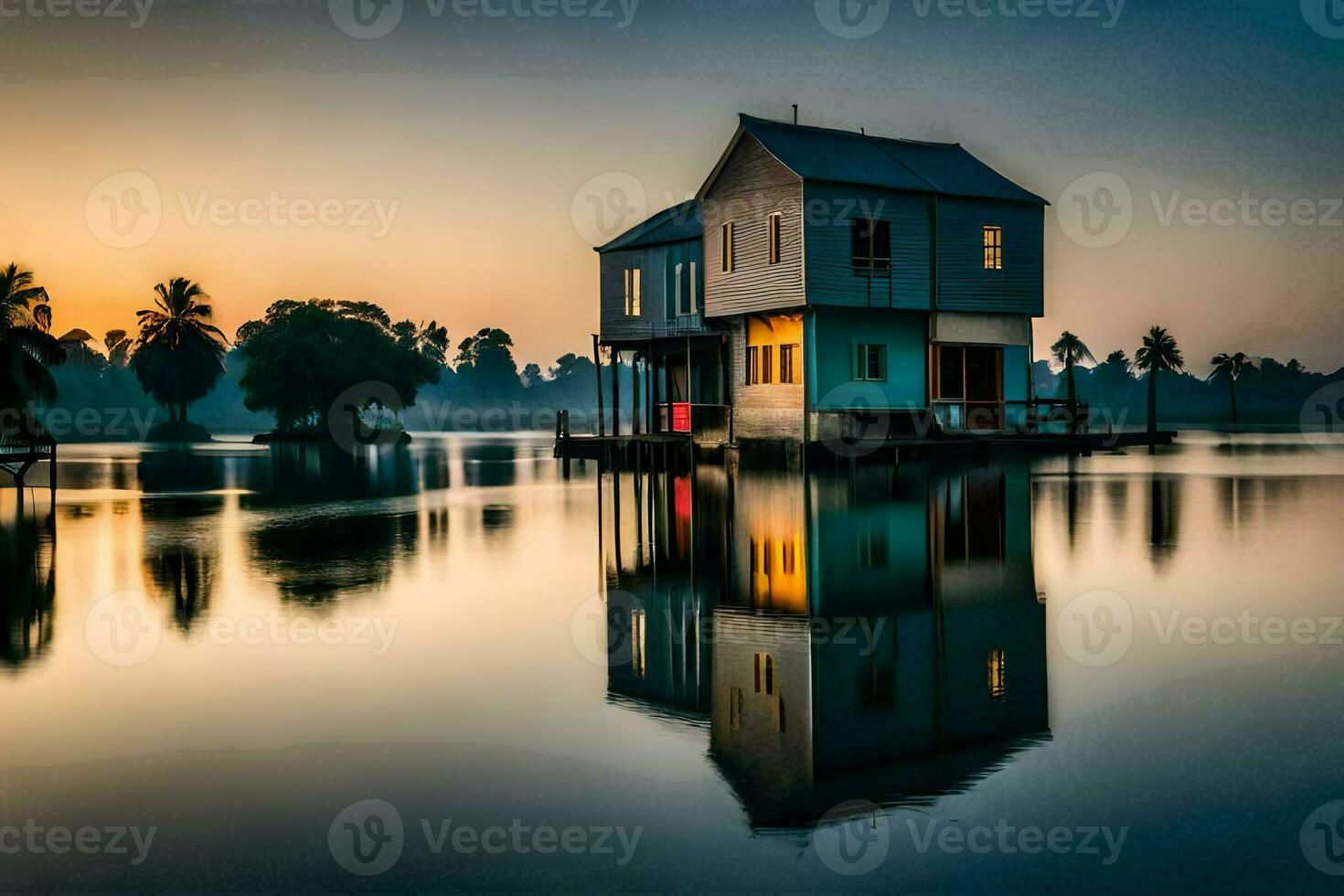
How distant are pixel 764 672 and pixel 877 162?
3468 cm

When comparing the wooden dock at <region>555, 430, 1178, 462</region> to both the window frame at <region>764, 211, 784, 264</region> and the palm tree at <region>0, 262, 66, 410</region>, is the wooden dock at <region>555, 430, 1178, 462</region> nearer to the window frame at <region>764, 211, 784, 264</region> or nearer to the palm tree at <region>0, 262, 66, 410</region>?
the window frame at <region>764, 211, 784, 264</region>

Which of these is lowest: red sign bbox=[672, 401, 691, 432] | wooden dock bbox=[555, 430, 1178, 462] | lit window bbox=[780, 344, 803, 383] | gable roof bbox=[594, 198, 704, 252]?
wooden dock bbox=[555, 430, 1178, 462]

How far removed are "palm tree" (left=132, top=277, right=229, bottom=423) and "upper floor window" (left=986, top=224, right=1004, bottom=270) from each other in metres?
87.0

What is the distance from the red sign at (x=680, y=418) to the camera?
46.3 meters

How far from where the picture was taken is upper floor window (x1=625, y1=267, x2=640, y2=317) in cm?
4988

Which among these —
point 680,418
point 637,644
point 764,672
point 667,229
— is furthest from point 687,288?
point 764,672

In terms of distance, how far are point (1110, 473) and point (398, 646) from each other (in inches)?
1335

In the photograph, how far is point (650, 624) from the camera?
39.7ft

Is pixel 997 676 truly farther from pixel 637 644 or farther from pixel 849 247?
pixel 849 247

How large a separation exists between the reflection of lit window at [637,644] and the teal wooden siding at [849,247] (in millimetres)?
26644

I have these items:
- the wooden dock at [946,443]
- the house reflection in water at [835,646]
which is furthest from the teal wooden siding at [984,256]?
the house reflection in water at [835,646]

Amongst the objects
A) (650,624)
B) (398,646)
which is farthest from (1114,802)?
(398,646)

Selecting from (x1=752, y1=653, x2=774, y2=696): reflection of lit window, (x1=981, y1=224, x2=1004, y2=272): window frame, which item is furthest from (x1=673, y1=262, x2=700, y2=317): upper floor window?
(x1=752, y1=653, x2=774, y2=696): reflection of lit window

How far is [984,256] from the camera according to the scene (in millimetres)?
41562
